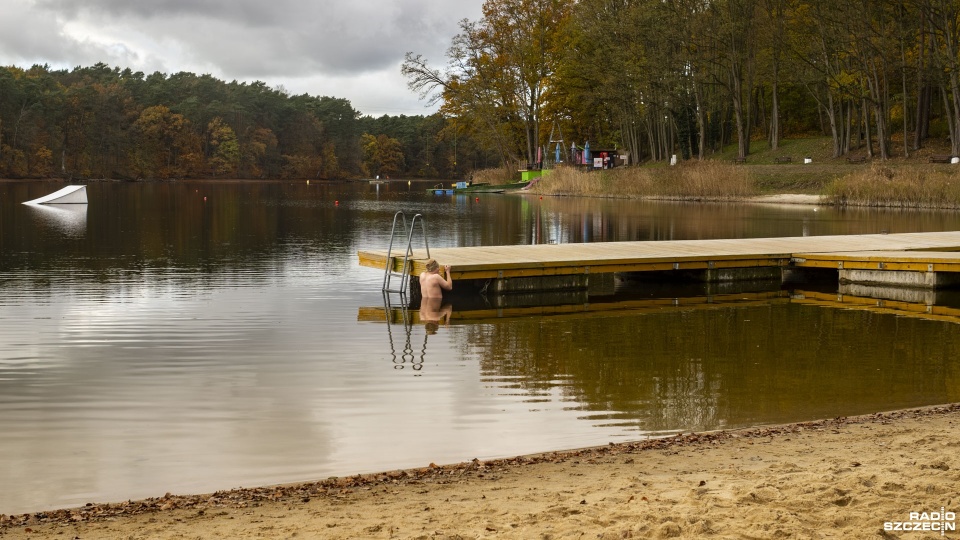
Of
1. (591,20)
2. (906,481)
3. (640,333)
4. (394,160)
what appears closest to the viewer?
(906,481)

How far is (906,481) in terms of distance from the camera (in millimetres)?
6133

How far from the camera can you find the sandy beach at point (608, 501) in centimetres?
549

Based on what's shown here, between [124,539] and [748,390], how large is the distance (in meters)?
6.87

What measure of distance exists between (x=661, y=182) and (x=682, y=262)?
40.2 meters

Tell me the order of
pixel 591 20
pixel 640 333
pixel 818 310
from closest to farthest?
pixel 640 333 → pixel 818 310 → pixel 591 20

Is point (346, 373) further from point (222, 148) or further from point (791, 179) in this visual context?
point (222, 148)

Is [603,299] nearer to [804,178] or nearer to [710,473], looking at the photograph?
[710,473]

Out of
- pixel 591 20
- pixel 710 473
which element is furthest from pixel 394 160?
pixel 710 473

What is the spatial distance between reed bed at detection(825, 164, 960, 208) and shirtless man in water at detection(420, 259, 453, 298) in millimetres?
31448

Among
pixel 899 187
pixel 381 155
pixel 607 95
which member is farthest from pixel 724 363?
pixel 381 155

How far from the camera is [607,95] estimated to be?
226ft

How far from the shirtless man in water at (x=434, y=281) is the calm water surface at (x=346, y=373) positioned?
868 millimetres

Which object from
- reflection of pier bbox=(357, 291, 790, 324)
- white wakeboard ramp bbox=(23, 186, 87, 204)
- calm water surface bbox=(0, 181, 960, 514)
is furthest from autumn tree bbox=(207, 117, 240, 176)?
reflection of pier bbox=(357, 291, 790, 324)

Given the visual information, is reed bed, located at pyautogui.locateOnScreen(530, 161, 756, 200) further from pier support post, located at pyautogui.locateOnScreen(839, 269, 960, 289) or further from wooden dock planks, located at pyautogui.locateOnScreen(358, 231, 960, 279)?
pier support post, located at pyautogui.locateOnScreen(839, 269, 960, 289)
